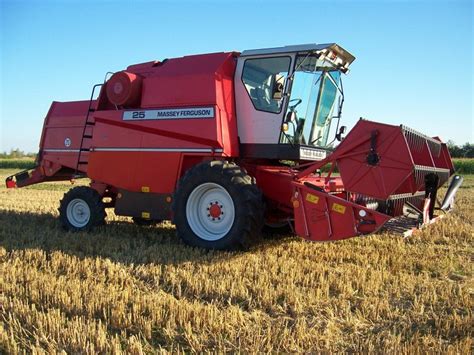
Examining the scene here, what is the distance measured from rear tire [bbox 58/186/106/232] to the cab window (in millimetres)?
2887

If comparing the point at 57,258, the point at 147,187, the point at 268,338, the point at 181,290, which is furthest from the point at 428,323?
the point at 147,187

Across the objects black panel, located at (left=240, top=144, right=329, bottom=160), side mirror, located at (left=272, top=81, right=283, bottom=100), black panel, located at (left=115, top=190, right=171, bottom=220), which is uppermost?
side mirror, located at (left=272, top=81, right=283, bottom=100)

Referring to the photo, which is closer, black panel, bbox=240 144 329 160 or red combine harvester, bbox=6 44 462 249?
red combine harvester, bbox=6 44 462 249

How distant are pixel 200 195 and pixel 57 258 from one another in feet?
5.87

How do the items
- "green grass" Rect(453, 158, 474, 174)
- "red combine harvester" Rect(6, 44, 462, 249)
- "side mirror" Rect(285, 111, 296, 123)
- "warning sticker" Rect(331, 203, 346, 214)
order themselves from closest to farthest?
"warning sticker" Rect(331, 203, 346, 214), "red combine harvester" Rect(6, 44, 462, 249), "side mirror" Rect(285, 111, 296, 123), "green grass" Rect(453, 158, 474, 174)

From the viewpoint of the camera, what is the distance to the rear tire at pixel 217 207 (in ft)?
16.9

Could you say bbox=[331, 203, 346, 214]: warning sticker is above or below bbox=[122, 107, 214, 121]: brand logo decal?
below

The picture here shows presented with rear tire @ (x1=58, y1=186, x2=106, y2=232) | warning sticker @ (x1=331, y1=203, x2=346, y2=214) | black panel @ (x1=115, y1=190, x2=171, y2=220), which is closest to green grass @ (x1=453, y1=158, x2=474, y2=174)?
black panel @ (x1=115, y1=190, x2=171, y2=220)

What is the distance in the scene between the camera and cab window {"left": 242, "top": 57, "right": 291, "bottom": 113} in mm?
5707

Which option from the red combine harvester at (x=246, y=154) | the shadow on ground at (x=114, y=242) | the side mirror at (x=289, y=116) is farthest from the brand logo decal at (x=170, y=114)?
the shadow on ground at (x=114, y=242)

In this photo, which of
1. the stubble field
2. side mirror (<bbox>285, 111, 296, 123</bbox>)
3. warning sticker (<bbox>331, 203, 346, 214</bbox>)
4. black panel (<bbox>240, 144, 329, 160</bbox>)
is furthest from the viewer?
black panel (<bbox>240, 144, 329, 160</bbox>)

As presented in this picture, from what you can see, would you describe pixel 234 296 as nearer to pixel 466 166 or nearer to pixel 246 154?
pixel 246 154

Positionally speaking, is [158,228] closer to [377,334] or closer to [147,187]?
[147,187]

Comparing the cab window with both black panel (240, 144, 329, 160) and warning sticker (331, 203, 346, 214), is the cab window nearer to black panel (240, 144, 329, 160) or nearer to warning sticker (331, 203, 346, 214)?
black panel (240, 144, 329, 160)
